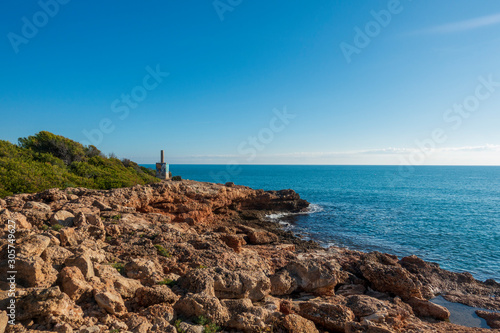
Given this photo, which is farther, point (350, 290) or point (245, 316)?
point (350, 290)

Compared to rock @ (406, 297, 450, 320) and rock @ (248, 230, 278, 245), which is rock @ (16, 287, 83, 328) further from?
rock @ (248, 230, 278, 245)

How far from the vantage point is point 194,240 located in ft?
38.1

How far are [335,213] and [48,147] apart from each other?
34.9 meters

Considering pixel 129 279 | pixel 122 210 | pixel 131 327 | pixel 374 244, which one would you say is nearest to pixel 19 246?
pixel 129 279

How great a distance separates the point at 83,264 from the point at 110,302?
1.44 metres

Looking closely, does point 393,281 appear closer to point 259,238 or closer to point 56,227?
point 259,238

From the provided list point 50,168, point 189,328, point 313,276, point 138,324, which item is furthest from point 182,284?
point 50,168

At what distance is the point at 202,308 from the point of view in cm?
616

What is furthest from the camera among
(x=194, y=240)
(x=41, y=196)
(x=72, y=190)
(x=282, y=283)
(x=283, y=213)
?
(x=283, y=213)

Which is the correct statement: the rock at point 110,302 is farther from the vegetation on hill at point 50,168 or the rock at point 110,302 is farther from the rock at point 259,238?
the vegetation on hill at point 50,168

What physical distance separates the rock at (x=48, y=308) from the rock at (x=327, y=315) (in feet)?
17.6

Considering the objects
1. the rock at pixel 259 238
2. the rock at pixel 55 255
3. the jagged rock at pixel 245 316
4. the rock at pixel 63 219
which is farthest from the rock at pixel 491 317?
the rock at pixel 63 219

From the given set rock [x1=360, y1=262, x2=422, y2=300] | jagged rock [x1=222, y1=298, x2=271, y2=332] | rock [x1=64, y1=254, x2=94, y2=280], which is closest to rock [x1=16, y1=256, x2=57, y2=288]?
rock [x1=64, y1=254, x2=94, y2=280]

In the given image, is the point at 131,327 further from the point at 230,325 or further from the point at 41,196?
the point at 41,196
